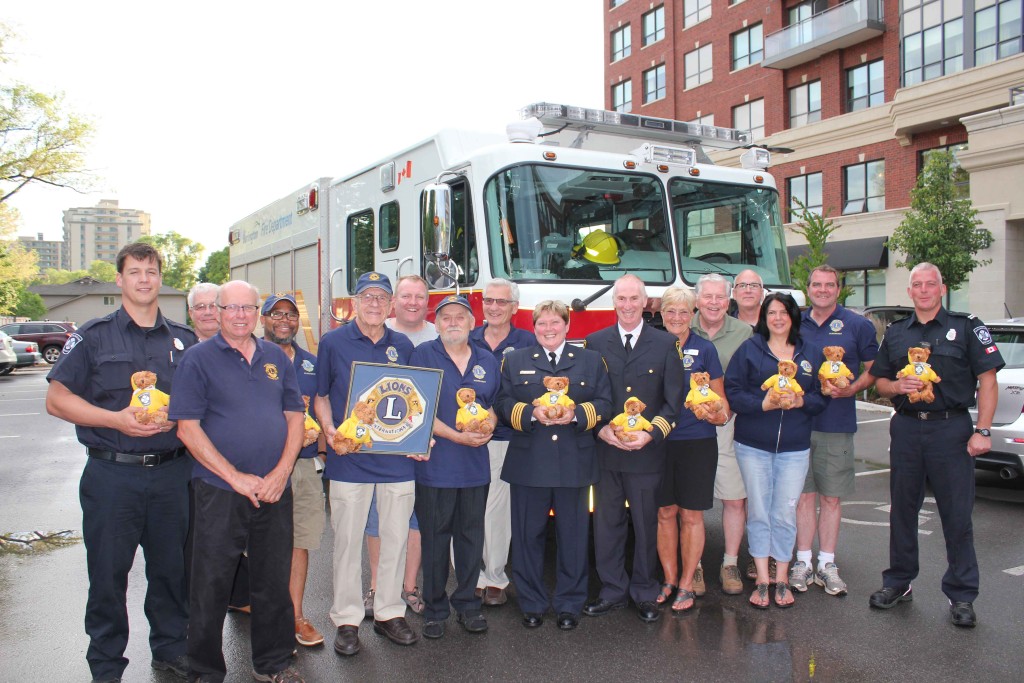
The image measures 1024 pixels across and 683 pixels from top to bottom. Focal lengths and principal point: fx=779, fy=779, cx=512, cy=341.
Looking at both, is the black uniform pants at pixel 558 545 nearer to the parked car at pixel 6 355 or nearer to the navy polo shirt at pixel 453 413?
the navy polo shirt at pixel 453 413

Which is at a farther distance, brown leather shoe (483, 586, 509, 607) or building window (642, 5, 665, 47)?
building window (642, 5, 665, 47)

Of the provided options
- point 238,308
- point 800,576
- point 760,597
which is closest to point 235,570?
point 238,308

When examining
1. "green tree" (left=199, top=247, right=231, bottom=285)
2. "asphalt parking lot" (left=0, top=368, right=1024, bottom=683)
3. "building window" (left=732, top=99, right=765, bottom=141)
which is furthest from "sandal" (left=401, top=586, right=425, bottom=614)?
"green tree" (left=199, top=247, right=231, bottom=285)

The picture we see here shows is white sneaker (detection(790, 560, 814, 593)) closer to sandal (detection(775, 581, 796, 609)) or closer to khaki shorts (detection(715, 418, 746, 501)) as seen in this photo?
sandal (detection(775, 581, 796, 609))

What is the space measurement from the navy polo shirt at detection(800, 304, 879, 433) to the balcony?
82.3 ft

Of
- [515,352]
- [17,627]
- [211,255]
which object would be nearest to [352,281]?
[515,352]

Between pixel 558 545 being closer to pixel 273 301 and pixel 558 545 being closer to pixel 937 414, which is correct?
pixel 273 301

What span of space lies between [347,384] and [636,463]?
184 cm

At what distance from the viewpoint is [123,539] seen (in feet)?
12.9

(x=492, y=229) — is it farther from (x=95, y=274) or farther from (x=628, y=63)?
(x=95, y=274)

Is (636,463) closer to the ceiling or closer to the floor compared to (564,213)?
closer to the floor

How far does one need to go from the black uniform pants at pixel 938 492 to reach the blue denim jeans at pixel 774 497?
1.96 feet

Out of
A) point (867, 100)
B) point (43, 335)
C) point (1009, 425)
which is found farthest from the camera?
point (43, 335)

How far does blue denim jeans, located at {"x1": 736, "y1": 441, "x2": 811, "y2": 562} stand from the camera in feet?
16.7
